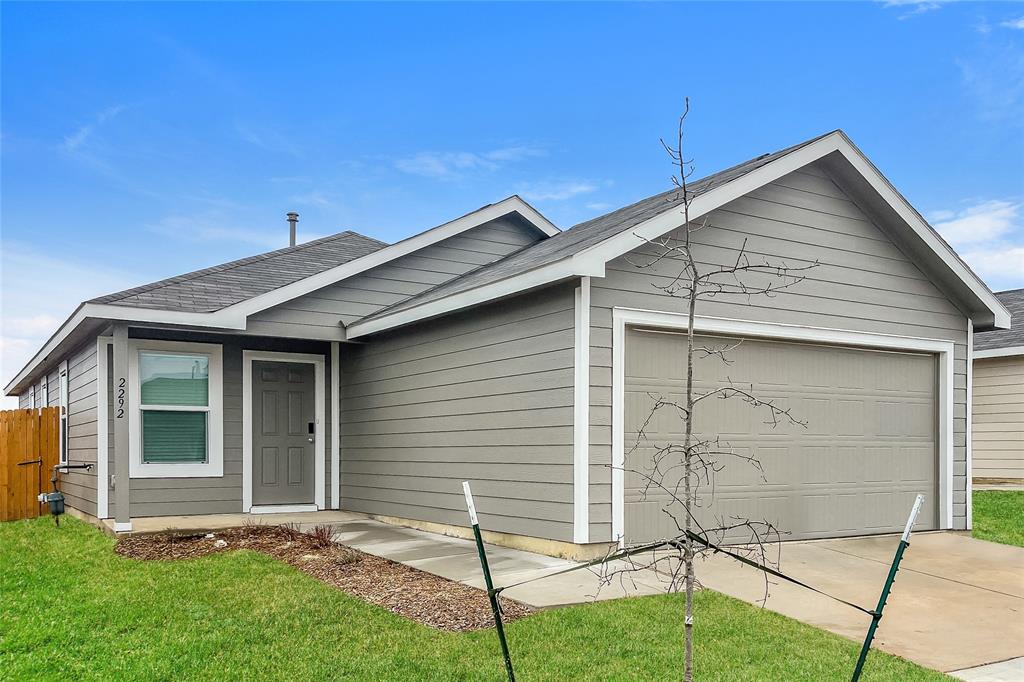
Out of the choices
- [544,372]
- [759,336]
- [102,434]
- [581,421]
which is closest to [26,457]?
[102,434]

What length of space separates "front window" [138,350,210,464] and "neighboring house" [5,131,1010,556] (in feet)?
0.09

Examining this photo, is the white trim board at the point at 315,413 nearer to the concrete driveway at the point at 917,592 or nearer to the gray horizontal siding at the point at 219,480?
the gray horizontal siding at the point at 219,480

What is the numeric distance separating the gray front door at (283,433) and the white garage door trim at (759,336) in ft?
19.2

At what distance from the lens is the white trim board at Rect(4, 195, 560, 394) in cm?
962

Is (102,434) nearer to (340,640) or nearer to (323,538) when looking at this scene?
(323,538)

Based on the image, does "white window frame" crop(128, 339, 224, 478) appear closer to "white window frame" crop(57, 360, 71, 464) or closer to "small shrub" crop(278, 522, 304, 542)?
"small shrub" crop(278, 522, 304, 542)

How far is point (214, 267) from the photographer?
12656 mm

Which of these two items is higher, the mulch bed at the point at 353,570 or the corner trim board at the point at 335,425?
the corner trim board at the point at 335,425

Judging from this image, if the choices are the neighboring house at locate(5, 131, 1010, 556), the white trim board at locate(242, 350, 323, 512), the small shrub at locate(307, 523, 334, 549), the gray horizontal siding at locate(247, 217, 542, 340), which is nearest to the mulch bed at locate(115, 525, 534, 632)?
the small shrub at locate(307, 523, 334, 549)

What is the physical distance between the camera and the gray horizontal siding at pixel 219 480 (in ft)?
35.8

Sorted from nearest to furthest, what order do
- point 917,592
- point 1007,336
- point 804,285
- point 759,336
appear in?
point 917,592 → point 759,336 → point 804,285 → point 1007,336

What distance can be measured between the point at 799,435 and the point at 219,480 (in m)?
7.50

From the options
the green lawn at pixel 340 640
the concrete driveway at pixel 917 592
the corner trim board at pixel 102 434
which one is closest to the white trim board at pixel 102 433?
the corner trim board at pixel 102 434

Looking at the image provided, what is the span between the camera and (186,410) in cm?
1113
